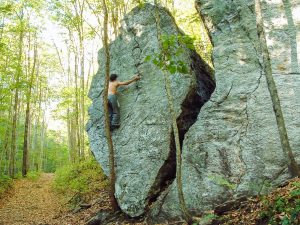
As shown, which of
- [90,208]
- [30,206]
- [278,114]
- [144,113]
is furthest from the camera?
[30,206]

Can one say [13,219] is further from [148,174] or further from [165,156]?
[165,156]

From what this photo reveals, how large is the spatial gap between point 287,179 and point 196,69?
456 centimetres

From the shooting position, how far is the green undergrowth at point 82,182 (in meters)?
11.8

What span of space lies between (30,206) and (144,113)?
301 inches

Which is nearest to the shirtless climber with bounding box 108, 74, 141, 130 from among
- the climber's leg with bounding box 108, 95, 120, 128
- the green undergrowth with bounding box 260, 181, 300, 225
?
the climber's leg with bounding box 108, 95, 120, 128

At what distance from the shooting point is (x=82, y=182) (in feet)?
43.8

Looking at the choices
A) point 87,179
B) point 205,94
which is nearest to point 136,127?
point 205,94

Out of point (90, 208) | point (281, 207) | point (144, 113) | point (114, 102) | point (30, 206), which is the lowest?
point (30, 206)

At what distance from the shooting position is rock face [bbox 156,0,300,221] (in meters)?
6.53

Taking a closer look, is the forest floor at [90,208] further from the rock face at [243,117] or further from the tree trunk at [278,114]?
the rock face at [243,117]

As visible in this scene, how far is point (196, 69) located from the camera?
932cm

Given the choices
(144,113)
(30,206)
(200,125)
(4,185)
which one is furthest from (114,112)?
(4,185)

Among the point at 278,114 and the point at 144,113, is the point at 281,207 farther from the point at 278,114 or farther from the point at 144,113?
the point at 144,113

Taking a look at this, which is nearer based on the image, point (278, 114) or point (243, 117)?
point (278, 114)
